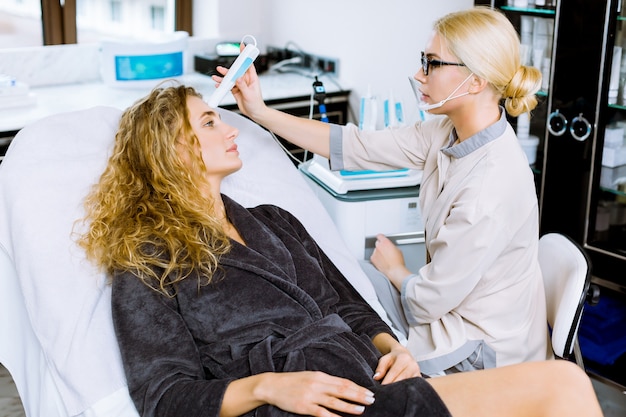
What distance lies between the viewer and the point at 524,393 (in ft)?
4.85

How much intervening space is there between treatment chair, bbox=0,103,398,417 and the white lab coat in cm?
16

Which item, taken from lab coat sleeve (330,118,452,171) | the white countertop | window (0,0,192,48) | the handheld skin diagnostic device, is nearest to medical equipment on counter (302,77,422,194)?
lab coat sleeve (330,118,452,171)

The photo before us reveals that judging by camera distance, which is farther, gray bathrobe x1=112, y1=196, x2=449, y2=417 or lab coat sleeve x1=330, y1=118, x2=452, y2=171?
lab coat sleeve x1=330, y1=118, x2=452, y2=171

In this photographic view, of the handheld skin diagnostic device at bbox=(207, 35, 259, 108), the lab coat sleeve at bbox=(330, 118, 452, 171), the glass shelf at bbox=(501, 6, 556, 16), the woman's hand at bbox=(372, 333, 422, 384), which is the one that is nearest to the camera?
the woman's hand at bbox=(372, 333, 422, 384)

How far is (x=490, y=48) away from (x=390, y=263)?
0.60 meters

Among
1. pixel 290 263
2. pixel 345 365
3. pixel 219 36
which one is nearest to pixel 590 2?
pixel 290 263

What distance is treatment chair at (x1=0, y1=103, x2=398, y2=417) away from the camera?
1.60m

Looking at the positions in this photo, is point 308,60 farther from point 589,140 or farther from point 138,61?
point 589,140

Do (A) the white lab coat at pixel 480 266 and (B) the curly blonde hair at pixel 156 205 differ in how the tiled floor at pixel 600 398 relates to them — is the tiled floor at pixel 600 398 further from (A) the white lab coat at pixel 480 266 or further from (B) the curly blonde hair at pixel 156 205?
(B) the curly blonde hair at pixel 156 205

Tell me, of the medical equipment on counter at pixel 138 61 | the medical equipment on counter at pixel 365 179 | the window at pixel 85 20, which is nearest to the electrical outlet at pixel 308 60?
the window at pixel 85 20

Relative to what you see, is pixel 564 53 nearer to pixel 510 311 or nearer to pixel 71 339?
pixel 510 311

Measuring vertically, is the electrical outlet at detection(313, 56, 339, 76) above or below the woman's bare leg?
above

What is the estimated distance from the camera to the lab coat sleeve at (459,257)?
5.64ft

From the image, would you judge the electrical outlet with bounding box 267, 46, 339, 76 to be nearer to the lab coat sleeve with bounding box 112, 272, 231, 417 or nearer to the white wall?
the white wall
